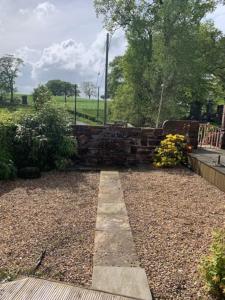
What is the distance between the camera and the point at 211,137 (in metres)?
10.5

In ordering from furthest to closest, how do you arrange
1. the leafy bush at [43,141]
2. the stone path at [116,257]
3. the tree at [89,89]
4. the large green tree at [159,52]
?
1. the tree at [89,89]
2. the large green tree at [159,52]
3. the leafy bush at [43,141]
4. the stone path at [116,257]

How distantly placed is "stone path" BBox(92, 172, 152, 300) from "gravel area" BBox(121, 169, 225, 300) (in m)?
0.09

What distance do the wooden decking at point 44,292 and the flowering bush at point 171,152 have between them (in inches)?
207

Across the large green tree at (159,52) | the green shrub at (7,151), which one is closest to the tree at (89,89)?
the large green tree at (159,52)

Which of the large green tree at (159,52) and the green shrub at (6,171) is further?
the large green tree at (159,52)

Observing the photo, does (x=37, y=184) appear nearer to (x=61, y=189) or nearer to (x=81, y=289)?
(x=61, y=189)

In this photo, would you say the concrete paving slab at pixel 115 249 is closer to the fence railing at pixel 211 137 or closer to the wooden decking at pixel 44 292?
the wooden decking at pixel 44 292

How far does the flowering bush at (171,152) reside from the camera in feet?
24.8

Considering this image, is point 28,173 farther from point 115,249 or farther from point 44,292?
point 44,292

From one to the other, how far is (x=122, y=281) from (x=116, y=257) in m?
0.42

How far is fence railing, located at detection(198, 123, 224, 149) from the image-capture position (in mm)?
9867

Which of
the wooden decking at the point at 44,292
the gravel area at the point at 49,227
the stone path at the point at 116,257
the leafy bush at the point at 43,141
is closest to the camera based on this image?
the wooden decking at the point at 44,292

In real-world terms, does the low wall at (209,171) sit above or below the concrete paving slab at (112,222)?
above

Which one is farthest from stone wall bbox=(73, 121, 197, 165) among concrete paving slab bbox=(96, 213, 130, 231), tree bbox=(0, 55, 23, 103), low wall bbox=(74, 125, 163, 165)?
tree bbox=(0, 55, 23, 103)
